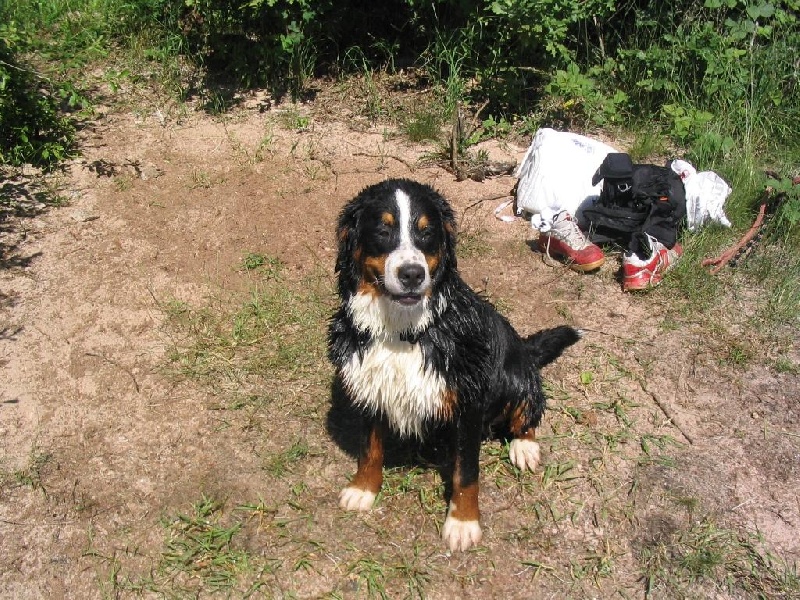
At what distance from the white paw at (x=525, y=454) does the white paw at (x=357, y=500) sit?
702mm

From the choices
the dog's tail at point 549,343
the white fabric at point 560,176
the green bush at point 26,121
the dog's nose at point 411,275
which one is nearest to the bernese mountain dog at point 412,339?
the dog's nose at point 411,275

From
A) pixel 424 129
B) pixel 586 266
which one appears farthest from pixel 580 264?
pixel 424 129

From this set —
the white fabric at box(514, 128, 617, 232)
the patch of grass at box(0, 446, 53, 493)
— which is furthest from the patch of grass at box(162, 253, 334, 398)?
the white fabric at box(514, 128, 617, 232)

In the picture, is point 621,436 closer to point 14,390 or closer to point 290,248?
point 290,248

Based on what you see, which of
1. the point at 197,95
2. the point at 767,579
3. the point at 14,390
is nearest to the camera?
the point at 767,579

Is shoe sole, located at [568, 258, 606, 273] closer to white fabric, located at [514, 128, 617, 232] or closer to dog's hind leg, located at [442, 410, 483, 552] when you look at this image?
white fabric, located at [514, 128, 617, 232]

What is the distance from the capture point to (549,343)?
3.75 metres

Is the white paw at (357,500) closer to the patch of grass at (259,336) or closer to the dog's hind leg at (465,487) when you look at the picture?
the dog's hind leg at (465,487)

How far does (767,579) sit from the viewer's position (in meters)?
2.95

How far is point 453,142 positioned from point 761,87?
2.43m

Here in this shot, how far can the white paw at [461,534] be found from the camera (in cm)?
309

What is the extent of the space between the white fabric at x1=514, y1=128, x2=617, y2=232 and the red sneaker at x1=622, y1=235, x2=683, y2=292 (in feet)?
2.04

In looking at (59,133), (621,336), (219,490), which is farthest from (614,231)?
(59,133)

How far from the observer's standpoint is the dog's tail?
3727 mm
